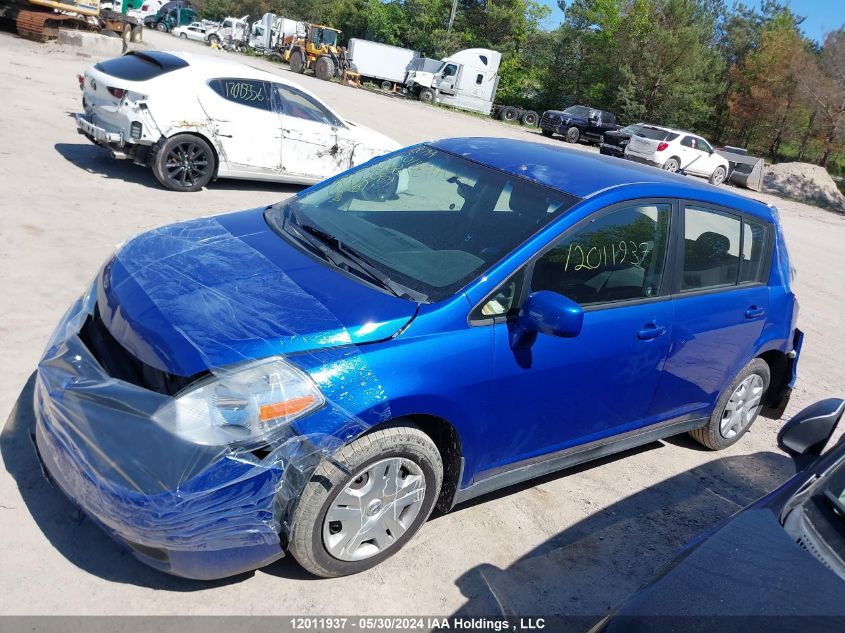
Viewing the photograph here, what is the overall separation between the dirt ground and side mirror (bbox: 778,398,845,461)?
1063 millimetres

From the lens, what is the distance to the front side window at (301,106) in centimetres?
932

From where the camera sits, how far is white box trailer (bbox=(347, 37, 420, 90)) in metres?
40.3

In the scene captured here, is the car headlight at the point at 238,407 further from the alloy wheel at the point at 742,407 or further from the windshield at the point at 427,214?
the alloy wheel at the point at 742,407

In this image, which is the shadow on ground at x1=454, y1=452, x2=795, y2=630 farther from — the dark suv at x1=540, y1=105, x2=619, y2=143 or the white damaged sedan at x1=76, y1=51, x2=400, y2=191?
the dark suv at x1=540, y1=105, x2=619, y2=143

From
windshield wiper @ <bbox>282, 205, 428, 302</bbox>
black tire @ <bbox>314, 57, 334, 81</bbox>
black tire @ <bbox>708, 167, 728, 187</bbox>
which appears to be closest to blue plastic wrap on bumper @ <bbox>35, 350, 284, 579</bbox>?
windshield wiper @ <bbox>282, 205, 428, 302</bbox>

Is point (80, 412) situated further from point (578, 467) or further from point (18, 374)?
point (578, 467)

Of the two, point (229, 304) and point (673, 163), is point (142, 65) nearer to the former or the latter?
point (229, 304)

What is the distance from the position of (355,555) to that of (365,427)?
653 mm

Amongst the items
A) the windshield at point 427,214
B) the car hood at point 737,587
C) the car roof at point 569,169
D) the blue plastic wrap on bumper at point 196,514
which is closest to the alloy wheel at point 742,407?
the car roof at point 569,169

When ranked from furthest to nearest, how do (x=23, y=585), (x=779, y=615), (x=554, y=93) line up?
1. (x=554, y=93)
2. (x=23, y=585)
3. (x=779, y=615)

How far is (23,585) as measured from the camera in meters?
2.71

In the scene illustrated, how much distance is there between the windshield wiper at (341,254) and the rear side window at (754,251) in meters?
2.53

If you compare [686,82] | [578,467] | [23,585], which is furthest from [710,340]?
[686,82]

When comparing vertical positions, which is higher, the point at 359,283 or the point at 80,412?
the point at 359,283
